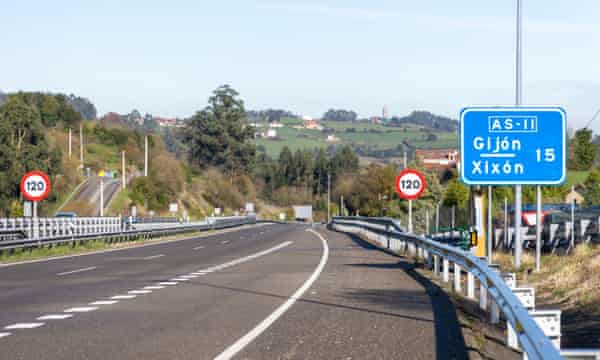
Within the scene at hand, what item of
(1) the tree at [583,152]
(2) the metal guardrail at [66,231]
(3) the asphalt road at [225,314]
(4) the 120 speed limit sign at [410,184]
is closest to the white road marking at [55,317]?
(3) the asphalt road at [225,314]

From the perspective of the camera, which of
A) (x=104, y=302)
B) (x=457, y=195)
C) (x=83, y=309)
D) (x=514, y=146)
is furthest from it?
(x=457, y=195)

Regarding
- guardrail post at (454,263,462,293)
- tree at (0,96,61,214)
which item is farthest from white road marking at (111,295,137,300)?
tree at (0,96,61,214)

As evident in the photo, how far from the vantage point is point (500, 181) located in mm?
17031

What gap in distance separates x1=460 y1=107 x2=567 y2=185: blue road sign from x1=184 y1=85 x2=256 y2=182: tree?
129m

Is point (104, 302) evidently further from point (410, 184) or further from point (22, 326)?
point (410, 184)

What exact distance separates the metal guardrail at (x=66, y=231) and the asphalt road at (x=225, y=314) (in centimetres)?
900

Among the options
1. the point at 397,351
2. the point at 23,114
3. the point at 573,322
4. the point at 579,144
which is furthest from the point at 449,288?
the point at 579,144

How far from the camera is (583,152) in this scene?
121m

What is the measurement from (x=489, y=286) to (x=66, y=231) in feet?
118

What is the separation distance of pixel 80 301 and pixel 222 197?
121 meters

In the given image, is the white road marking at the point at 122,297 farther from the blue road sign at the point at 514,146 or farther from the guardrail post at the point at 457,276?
the blue road sign at the point at 514,146

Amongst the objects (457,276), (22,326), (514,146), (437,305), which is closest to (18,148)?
(457,276)

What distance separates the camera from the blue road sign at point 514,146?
1694cm

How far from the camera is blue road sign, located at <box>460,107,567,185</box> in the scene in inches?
667
